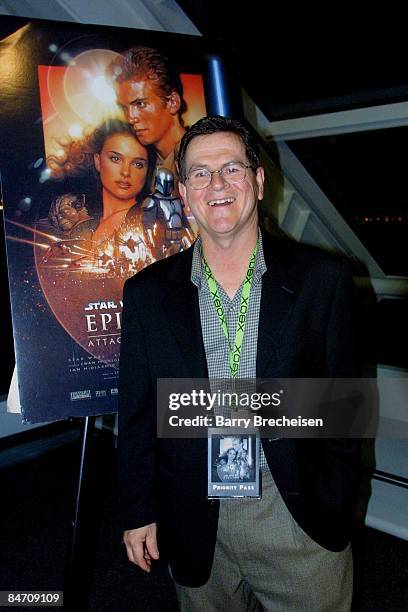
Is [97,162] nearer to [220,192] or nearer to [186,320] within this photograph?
[220,192]

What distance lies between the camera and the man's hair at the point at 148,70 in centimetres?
177

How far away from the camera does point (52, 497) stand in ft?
10.6

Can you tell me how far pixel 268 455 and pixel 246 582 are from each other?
0.38 m

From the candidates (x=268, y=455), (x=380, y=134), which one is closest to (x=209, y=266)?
(x=268, y=455)

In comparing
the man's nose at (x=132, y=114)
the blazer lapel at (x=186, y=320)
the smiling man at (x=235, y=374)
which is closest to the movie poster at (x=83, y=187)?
the man's nose at (x=132, y=114)

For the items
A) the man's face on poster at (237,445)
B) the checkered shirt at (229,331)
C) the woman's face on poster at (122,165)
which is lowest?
the man's face on poster at (237,445)

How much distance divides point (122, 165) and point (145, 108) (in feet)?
0.71

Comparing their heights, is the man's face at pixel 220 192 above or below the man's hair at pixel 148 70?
below

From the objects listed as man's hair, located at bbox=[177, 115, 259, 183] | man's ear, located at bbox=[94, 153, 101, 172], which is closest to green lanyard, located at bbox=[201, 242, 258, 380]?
man's hair, located at bbox=[177, 115, 259, 183]

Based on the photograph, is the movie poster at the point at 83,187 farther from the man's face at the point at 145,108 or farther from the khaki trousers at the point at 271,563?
the khaki trousers at the point at 271,563

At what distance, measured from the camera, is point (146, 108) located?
182 cm

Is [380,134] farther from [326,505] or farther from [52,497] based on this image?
[52,497]

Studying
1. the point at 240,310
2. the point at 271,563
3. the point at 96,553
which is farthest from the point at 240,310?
the point at 96,553

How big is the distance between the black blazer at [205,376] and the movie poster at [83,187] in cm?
26
